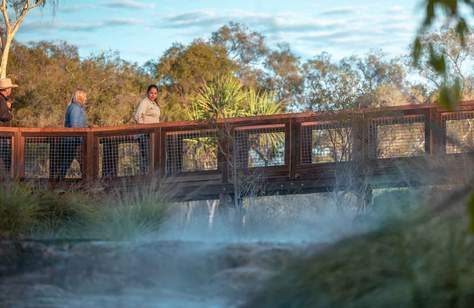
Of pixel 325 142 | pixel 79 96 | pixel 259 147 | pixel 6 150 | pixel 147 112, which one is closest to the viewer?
pixel 325 142

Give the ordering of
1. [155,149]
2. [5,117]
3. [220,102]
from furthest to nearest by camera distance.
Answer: [220,102] → [5,117] → [155,149]

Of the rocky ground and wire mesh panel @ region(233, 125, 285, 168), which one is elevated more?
wire mesh panel @ region(233, 125, 285, 168)

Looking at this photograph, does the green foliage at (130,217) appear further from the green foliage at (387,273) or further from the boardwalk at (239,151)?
the green foliage at (387,273)

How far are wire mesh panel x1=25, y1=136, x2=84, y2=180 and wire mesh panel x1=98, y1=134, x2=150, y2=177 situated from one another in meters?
0.32

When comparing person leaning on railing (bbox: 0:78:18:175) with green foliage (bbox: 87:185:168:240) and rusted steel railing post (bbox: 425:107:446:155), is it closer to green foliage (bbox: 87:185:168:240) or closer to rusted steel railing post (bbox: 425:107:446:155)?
green foliage (bbox: 87:185:168:240)

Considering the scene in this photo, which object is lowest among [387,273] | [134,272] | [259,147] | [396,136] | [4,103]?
[134,272]

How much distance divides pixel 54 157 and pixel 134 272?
20.7 ft

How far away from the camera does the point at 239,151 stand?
43.6 feet

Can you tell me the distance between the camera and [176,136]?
1356 centimetres

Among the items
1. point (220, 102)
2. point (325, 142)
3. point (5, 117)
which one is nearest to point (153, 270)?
point (325, 142)

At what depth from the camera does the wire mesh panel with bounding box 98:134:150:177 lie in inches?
526

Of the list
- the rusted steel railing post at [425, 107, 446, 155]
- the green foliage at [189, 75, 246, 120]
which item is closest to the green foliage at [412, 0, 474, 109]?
the rusted steel railing post at [425, 107, 446, 155]

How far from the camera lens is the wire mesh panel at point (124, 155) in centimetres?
1336

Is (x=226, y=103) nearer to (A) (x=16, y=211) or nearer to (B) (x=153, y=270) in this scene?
(A) (x=16, y=211)
